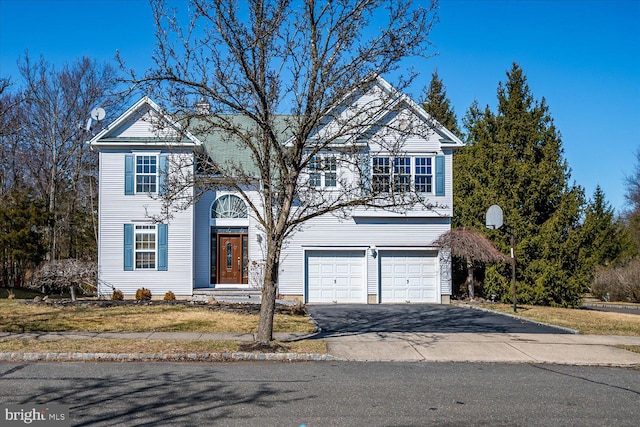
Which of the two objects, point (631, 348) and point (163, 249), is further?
point (163, 249)

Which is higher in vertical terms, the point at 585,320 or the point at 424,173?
the point at 424,173

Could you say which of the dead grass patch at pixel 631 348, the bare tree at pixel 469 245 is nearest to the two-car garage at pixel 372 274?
the bare tree at pixel 469 245

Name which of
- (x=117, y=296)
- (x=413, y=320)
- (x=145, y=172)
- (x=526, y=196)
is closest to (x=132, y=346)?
(x=413, y=320)

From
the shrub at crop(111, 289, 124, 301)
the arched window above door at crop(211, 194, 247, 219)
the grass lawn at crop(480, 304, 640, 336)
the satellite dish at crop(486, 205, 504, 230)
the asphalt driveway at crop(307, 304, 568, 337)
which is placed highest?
the arched window above door at crop(211, 194, 247, 219)

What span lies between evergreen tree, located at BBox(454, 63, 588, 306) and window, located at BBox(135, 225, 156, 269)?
521 inches

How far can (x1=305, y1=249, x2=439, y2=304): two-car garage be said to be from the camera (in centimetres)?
2384

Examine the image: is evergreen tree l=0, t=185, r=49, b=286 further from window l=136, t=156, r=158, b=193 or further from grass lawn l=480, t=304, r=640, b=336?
grass lawn l=480, t=304, r=640, b=336

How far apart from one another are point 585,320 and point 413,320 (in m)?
5.47

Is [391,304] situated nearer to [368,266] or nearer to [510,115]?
[368,266]

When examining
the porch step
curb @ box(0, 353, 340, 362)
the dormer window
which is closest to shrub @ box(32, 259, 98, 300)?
the dormer window

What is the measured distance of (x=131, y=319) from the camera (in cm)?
1653

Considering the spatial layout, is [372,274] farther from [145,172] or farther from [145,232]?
[145,172]

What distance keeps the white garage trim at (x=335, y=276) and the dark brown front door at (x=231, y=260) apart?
2.97 metres

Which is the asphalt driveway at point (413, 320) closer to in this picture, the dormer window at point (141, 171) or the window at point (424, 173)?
the window at point (424, 173)
